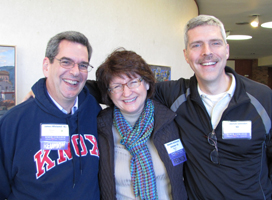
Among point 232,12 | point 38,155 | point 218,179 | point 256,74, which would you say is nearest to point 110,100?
point 38,155

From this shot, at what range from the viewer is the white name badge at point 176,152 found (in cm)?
172

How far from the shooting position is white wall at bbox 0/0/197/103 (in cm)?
217

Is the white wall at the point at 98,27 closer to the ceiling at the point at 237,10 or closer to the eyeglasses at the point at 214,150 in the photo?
the ceiling at the point at 237,10

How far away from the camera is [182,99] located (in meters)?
1.90

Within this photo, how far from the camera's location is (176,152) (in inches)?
68.4

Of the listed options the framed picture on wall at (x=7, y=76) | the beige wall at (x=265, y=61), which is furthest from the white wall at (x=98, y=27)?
the beige wall at (x=265, y=61)

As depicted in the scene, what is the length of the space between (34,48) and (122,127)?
1.25 m

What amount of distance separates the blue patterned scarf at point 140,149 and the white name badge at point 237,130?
541 mm

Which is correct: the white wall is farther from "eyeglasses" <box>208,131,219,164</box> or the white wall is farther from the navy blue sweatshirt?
"eyeglasses" <box>208,131,219,164</box>

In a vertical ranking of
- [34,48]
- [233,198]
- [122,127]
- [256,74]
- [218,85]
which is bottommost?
[233,198]

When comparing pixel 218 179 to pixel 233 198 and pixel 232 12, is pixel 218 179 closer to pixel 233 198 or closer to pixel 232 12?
pixel 233 198

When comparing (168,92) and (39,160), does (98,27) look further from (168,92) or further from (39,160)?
(39,160)

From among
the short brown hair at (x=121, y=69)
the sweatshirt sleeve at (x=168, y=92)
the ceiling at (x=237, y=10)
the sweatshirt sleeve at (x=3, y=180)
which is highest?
the ceiling at (x=237, y=10)

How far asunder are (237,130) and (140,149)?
0.70 metres
